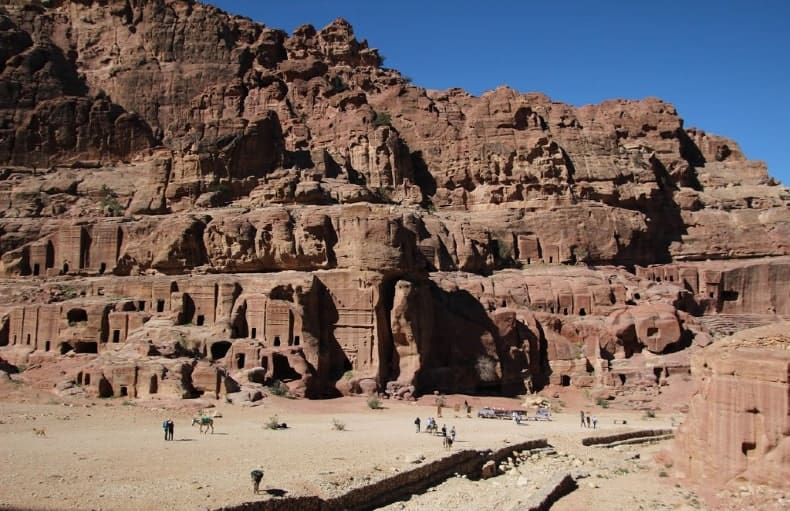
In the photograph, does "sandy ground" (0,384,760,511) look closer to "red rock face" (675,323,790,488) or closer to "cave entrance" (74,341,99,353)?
"red rock face" (675,323,790,488)

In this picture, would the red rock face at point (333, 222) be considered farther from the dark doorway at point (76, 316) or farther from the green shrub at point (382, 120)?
the green shrub at point (382, 120)

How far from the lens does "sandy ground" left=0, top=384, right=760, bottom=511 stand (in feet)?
68.5

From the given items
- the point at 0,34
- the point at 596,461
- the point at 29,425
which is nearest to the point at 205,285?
the point at 29,425

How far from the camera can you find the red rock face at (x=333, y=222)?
51250 millimetres

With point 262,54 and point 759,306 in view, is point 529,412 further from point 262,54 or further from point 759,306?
point 262,54

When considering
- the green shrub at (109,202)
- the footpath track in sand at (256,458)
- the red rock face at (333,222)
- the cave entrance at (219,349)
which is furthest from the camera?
the green shrub at (109,202)

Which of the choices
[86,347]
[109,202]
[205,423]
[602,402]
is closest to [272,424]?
[205,423]

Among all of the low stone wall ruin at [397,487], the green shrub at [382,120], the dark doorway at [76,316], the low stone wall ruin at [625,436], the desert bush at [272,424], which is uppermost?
the green shrub at [382,120]

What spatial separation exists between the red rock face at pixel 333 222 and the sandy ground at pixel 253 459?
6.50 m

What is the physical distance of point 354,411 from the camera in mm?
44219

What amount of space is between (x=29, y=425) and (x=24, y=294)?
26190mm

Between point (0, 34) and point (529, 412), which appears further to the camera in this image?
point (0, 34)

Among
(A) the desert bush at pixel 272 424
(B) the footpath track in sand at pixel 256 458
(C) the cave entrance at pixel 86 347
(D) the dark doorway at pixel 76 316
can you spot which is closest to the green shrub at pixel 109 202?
(D) the dark doorway at pixel 76 316

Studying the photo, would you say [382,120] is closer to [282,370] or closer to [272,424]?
→ [282,370]
